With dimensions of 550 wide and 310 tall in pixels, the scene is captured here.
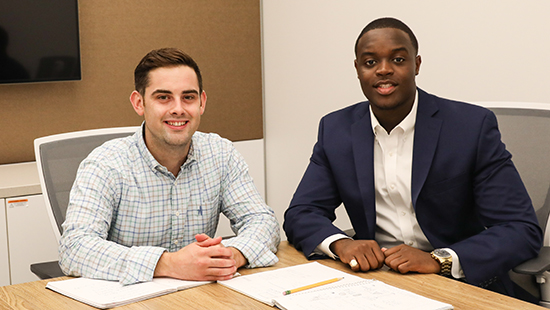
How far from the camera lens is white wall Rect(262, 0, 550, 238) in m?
2.52

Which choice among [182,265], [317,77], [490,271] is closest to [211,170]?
[182,265]

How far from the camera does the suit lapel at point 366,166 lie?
1.77 metres

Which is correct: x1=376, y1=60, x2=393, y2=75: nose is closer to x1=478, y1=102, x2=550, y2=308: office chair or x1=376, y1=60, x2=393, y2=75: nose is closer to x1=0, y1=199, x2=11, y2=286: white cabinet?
x1=478, y1=102, x2=550, y2=308: office chair

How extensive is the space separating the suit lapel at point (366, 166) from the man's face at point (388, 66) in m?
0.10

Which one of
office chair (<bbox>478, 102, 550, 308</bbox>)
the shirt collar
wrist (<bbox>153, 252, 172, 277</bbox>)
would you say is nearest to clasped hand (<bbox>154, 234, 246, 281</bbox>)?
wrist (<bbox>153, 252, 172, 277</bbox>)

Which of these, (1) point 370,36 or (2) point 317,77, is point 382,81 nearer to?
(1) point 370,36

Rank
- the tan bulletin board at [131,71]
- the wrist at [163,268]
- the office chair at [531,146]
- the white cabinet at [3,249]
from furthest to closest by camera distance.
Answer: the tan bulletin board at [131,71]
the white cabinet at [3,249]
the office chair at [531,146]
the wrist at [163,268]

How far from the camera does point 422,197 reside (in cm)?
171

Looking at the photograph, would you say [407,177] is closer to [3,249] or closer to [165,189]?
[165,189]

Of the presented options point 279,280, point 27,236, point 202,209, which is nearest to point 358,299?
point 279,280

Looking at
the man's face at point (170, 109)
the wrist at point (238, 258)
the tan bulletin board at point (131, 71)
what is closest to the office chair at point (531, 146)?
the wrist at point (238, 258)

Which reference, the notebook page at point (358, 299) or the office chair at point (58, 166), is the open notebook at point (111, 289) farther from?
the office chair at point (58, 166)

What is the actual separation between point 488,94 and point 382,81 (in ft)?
3.75

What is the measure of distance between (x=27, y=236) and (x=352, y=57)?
1.92 metres
